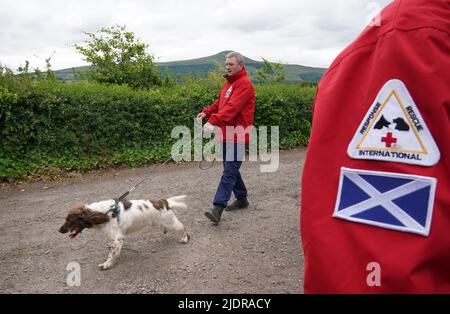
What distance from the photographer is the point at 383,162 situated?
3.76 ft

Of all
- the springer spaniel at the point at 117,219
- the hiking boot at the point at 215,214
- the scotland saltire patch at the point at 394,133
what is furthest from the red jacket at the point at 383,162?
the hiking boot at the point at 215,214

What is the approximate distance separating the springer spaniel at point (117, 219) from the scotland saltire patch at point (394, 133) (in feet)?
13.2

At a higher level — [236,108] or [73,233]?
[236,108]

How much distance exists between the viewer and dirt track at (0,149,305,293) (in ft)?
14.5

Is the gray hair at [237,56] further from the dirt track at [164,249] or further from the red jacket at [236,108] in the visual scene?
the dirt track at [164,249]

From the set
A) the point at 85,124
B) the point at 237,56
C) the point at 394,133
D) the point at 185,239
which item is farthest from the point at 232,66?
the point at 85,124

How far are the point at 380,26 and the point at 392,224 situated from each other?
1.89ft

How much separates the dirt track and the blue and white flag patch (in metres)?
3.12

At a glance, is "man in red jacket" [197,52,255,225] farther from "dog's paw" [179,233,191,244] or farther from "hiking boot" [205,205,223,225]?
"dog's paw" [179,233,191,244]

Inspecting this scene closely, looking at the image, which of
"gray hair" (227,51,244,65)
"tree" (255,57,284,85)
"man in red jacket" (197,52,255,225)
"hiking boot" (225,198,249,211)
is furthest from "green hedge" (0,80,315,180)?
"tree" (255,57,284,85)

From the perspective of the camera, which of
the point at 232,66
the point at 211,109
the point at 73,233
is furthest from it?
the point at 211,109

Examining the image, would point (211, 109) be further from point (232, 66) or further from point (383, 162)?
point (383, 162)

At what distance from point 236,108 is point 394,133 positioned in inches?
180

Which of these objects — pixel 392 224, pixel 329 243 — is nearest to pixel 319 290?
pixel 329 243
